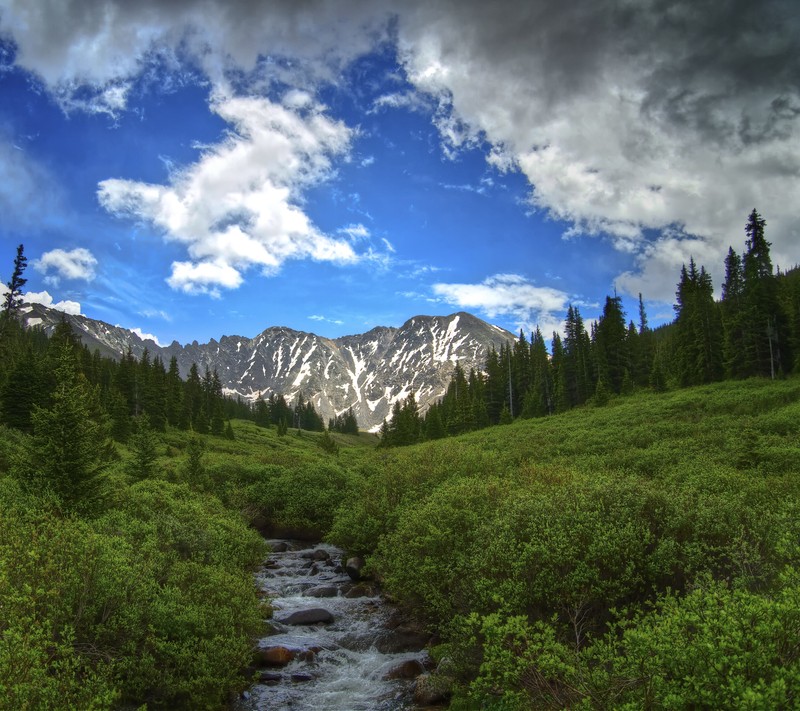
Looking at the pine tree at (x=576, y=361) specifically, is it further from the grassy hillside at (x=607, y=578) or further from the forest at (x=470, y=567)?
the grassy hillside at (x=607, y=578)

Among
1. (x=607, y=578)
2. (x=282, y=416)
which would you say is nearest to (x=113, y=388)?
(x=607, y=578)

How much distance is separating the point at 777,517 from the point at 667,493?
11.6ft

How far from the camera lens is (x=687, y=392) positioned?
60938 mm

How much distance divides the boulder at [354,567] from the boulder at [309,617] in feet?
15.2

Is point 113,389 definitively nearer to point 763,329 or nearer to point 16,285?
point 16,285

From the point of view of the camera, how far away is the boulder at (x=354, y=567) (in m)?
25.3

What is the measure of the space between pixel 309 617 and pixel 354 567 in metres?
5.79

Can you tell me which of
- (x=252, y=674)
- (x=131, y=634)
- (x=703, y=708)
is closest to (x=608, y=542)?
(x=703, y=708)

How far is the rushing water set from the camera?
14094 millimetres

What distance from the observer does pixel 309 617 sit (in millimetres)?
19891

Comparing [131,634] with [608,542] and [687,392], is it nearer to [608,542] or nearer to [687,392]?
[608,542]

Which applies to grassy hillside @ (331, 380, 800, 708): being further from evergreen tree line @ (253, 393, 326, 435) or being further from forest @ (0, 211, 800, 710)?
evergreen tree line @ (253, 393, 326, 435)

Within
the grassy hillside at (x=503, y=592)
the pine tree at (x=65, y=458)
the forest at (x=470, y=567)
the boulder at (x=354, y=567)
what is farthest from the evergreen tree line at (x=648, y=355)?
the pine tree at (x=65, y=458)

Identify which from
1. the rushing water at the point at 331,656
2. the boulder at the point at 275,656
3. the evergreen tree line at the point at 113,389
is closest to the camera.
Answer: the rushing water at the point at 331,656
